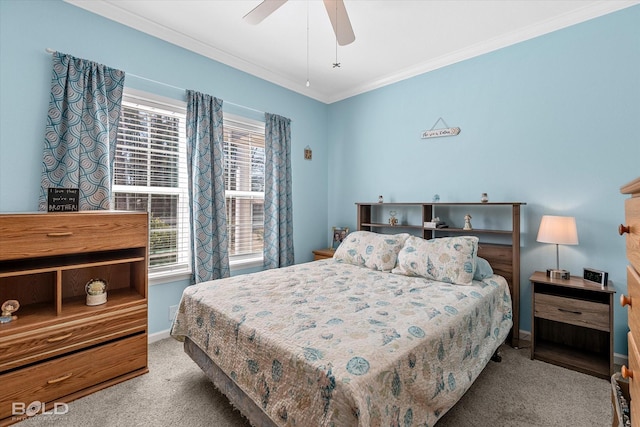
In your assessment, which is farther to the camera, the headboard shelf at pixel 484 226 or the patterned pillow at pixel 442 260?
the headboard shelf at pixel 484 226

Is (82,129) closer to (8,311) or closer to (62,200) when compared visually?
(62,200)

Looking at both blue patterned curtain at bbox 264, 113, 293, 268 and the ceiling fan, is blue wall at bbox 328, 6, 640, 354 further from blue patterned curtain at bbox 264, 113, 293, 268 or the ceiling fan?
the ceiling fan

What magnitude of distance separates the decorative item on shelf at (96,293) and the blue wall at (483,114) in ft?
2.16

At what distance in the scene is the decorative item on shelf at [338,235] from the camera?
397 cm

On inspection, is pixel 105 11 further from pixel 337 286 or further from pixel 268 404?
pixel 268 404

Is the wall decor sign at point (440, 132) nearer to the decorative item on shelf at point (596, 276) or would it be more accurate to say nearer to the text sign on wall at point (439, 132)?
the text sign on wall at point (439, 132)

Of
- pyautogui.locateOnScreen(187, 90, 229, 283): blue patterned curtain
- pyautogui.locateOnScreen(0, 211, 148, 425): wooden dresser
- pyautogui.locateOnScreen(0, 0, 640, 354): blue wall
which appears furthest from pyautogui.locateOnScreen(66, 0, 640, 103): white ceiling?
pyautogui.locateOnScreen(0, 211, 148, 425): wooden dresser

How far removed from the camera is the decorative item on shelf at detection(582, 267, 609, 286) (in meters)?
2.14

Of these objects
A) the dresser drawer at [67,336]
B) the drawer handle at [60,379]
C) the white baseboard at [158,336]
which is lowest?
the white baseboard at [158,336]

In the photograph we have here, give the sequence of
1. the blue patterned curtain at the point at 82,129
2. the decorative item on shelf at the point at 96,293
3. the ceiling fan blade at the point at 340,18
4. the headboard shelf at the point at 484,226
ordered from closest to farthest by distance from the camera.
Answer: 1. the ceiling fan blade at the point at 340,18
2. the decorative item on shelf at the point at 96,293
3. the blue patterned curtain at the point at 82,129
4. the headboard shelf at the point at 484,226

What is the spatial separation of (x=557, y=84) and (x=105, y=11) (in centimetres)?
392

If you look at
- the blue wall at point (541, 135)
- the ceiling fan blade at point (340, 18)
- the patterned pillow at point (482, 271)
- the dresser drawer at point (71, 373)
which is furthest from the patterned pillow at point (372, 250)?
the dresser drawer at point (71, 373)

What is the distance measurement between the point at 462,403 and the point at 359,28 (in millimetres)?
3079

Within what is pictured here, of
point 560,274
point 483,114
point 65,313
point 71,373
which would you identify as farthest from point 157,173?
point 560,274
